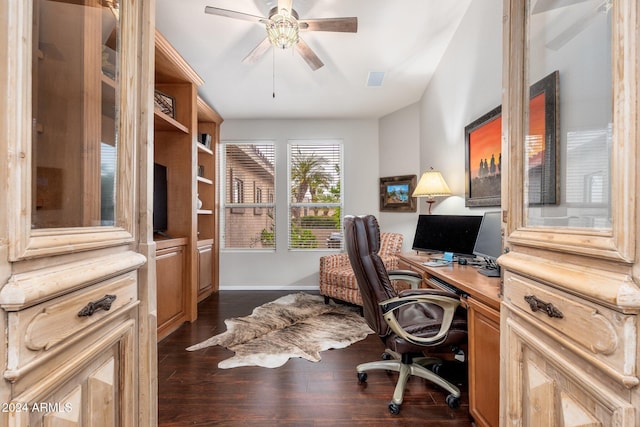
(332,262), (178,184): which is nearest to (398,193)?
(332,262)

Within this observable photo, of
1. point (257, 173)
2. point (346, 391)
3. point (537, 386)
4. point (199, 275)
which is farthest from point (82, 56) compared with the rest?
point (257, 173)

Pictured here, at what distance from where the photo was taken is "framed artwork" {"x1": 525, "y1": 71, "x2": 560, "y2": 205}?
Answer: 972 millimetres

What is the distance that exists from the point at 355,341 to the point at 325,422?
1097mm

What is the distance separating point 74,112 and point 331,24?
1.95m

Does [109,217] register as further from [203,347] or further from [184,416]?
[203,347]

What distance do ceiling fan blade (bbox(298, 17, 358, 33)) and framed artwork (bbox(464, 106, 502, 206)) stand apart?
1.30 metres

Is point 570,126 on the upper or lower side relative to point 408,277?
upper

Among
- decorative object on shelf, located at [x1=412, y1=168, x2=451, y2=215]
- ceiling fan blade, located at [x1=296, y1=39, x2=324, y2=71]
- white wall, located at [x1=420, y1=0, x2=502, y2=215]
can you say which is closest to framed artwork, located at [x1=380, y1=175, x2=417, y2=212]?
white wall, located at [x1=420, y1=0, x2=502, y2=215]

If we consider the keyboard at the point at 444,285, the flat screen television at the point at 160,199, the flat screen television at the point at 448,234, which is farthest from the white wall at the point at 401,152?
the flat screen television at the point at 160,199

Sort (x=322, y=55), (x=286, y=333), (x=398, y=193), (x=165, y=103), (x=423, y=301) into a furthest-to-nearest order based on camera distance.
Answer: (x=398, y=193) < (x=322, y=55) < (x=165, y=103) < (x=286, y=333) < (x=423, y=301)

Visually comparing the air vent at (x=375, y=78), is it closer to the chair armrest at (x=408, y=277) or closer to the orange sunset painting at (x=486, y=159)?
the orange sunset painting at (x=486, y=159)

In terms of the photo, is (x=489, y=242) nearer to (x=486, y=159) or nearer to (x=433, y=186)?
(x=486, y=159)

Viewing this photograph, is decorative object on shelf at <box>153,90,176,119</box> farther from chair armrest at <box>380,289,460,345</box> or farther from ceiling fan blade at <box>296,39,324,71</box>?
chair armrest at <box>380,289,460,345</box>

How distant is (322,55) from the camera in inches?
124
